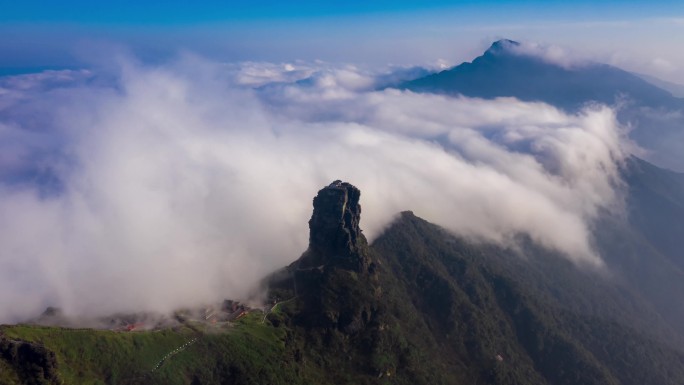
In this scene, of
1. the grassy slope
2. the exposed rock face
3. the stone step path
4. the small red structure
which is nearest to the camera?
the exposed rock face

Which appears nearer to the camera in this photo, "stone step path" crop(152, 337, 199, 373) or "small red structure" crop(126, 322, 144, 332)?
"stone step path" crop(152, 337, 199, 373)

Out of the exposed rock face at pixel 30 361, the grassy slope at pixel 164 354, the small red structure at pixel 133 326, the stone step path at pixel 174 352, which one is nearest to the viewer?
the exposed rock face at pixel 30 361

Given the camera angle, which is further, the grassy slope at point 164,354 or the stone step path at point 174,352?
the stone step path at point 174,352

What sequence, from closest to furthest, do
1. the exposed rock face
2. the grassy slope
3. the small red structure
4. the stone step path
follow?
the exposed rock face, the grassy slope, the stone step path, the small red structure

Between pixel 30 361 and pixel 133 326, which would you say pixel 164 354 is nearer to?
pixel 133 326

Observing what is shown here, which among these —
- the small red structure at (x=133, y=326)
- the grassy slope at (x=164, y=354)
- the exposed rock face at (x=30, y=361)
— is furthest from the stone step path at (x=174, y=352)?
the exposed rock face at (x=30, y=361)

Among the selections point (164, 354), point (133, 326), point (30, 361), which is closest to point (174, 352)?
point (164, 354)

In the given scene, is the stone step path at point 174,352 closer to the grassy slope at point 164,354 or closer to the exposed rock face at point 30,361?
the grassy slope at point 164,354

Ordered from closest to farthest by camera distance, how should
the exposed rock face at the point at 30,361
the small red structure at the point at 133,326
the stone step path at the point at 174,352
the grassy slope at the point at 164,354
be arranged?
the exposed rock face at the point at 30,361 < the grassy slope at the point at 164,354 < the stone step path at the point at 174,352 < the small red structure at the point at 133,326

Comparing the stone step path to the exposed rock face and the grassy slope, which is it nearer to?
the grassy slope

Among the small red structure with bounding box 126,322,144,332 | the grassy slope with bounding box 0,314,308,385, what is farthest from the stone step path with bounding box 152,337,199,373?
the small red structure with bounding box 126,322,144,332

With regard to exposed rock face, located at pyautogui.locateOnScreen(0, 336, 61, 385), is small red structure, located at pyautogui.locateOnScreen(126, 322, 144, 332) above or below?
below
